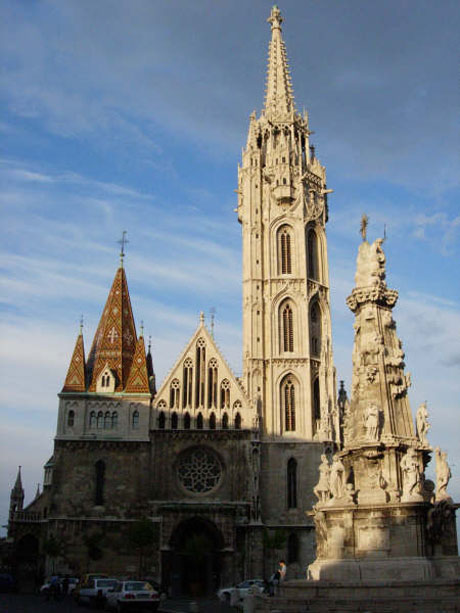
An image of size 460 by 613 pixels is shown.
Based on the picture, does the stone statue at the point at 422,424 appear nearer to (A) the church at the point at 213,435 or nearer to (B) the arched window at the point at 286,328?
(A) the church at the point at 213,435

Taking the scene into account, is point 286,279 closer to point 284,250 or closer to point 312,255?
point 284,250

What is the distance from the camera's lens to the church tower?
133ft

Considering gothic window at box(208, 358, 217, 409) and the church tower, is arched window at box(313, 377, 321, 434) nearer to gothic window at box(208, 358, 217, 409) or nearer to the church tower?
the church tower

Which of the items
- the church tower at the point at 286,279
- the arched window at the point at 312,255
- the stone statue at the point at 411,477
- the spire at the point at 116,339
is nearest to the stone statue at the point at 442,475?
the stone statue at the point at 411,477

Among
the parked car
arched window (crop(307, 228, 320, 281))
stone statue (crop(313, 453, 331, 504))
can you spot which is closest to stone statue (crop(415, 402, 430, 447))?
stone statue (crop(313, 453, 331, 504))

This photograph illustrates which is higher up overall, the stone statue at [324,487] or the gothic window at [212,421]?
the gothic window at [212,421]

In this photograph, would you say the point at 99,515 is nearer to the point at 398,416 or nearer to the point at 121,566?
the point at 121,566

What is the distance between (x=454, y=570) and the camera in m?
16.8

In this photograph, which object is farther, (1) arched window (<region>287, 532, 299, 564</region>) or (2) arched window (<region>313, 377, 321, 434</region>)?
(2) arched window (<region>313, 377, 321, 434</region>)

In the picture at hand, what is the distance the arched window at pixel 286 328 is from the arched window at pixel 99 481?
12.4 meters

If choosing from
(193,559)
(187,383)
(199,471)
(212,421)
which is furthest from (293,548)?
(187,383)

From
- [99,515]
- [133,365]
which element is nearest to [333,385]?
[133,365]

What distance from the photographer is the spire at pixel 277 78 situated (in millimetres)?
49812

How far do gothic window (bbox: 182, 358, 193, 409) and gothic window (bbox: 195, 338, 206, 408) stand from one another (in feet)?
1.15
